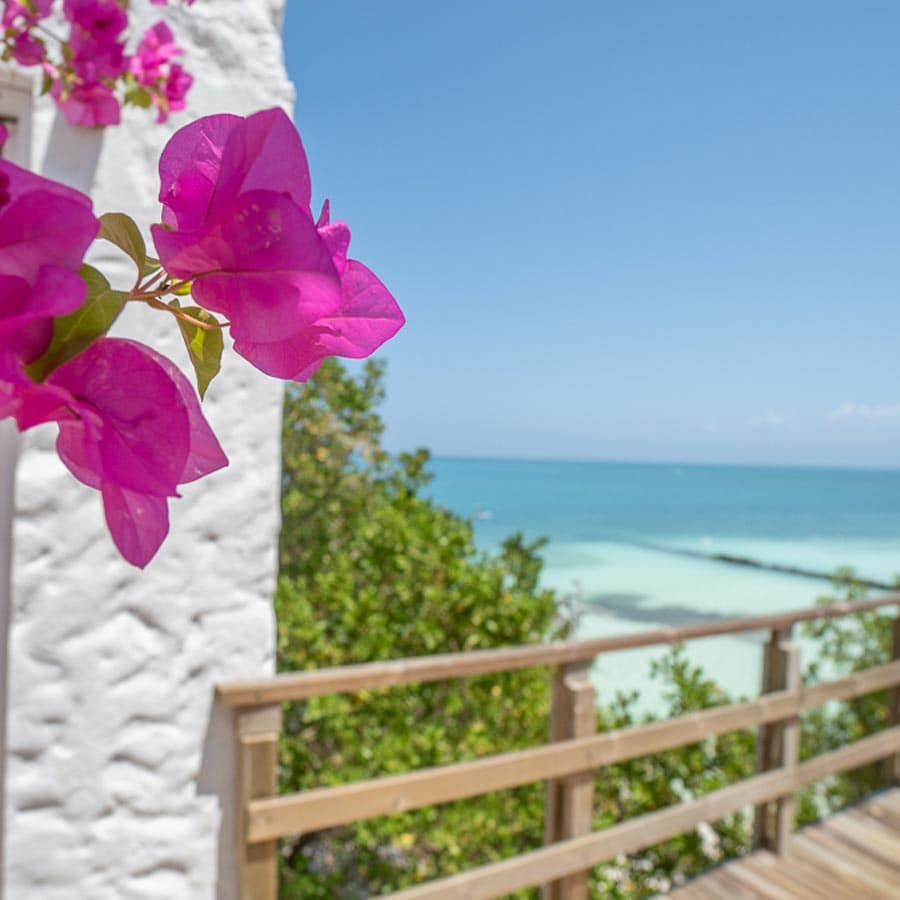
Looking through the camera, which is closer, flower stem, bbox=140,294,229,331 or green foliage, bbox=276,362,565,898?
flower stem, bbox=140,294,229,331

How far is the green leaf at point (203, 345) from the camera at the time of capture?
19 centimetres

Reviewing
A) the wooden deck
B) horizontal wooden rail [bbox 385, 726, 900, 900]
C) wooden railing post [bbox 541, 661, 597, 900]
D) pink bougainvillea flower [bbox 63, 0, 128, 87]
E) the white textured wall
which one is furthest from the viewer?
the wooden deck

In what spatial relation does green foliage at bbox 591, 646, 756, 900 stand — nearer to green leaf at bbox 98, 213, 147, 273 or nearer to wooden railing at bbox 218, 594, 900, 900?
wooden railing at bbox 218, 594, 900, 900

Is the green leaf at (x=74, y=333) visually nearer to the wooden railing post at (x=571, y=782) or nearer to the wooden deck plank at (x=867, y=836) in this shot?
the wooden railing post at (x=571, y=782)

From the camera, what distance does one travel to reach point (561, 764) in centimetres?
192

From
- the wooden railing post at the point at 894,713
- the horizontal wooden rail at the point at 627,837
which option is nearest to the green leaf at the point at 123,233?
the horizontal wooden rail at the point at 627,837

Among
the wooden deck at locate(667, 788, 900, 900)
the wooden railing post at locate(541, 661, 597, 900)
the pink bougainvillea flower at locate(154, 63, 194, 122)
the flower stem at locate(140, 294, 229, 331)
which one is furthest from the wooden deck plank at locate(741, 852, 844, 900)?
the flower stem at locate(140, 294, 229, 331)

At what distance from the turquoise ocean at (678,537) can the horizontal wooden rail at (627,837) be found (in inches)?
47.2

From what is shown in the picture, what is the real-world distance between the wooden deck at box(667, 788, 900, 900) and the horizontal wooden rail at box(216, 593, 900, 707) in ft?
2.33

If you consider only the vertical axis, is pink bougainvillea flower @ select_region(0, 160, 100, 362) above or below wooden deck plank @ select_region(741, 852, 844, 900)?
above

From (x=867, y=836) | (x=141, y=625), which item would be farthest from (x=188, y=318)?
(x=867, y=836)

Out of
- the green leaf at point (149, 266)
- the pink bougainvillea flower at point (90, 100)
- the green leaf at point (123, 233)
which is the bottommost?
the green leaf at point (149, 266)

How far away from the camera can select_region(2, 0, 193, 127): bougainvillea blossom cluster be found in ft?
2.21

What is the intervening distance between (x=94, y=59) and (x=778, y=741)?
254 centimetres
